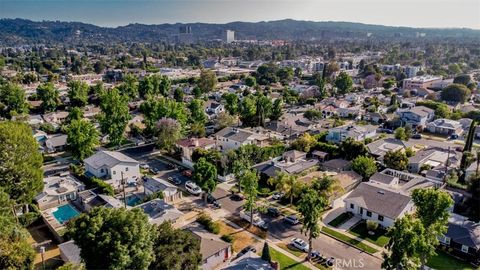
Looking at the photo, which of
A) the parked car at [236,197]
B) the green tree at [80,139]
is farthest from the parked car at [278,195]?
the green tree at [80,139]

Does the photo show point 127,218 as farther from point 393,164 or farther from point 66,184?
point 393,164

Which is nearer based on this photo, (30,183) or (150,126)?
(30,183)

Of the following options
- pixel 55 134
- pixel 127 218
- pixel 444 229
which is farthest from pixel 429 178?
pixel 55 134

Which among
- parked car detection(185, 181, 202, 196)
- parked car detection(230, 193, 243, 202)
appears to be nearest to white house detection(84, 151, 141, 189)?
parked car detection(185, 181, 202, 196)

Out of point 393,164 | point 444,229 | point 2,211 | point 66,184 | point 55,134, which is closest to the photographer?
point 444,229

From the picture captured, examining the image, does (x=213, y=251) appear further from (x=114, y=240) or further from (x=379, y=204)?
(x=379, y=204)

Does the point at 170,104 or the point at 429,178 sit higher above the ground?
the point at 170,104
